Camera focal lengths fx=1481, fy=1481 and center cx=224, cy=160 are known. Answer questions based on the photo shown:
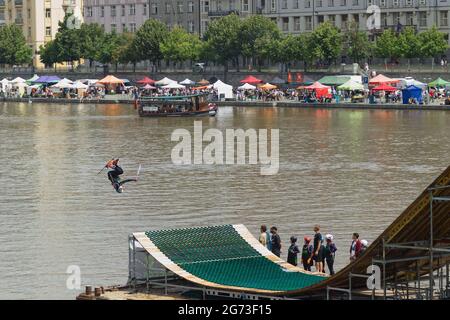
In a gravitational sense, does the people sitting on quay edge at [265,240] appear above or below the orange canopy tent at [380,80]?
below

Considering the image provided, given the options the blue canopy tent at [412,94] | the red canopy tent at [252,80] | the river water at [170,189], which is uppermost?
the red canopy tent at [252,80]

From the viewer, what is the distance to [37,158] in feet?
213

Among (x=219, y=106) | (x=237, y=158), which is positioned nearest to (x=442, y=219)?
(x=237, y=158)

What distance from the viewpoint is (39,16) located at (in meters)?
164

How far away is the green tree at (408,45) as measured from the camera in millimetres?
112062

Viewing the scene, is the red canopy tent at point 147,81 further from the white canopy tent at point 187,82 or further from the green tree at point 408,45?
the green tree at point 408,45

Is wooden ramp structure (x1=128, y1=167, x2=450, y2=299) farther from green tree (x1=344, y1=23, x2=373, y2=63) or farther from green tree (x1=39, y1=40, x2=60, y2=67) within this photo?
green tree (x1=39, y1=40, x2=60, y2=67)

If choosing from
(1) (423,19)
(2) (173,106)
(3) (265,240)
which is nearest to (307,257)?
(3) (265,240)

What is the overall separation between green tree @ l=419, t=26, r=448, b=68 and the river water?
24.5 metres

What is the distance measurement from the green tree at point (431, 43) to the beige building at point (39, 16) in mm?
60255

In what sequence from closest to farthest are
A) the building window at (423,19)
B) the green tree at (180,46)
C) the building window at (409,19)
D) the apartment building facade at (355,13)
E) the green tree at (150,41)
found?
the apartment building facade at (355,13) < the building window at (423,19) < the building window at (409,19) < the green tree at (180,46) < the green tree at (150,41)

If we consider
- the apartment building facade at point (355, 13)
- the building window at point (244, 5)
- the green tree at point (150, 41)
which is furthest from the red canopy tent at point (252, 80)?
the building window at point (244, 5)

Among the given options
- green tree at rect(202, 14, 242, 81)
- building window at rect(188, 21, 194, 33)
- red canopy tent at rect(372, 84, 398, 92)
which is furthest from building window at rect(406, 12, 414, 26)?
building window at rect(188, 21, 194, 33)
